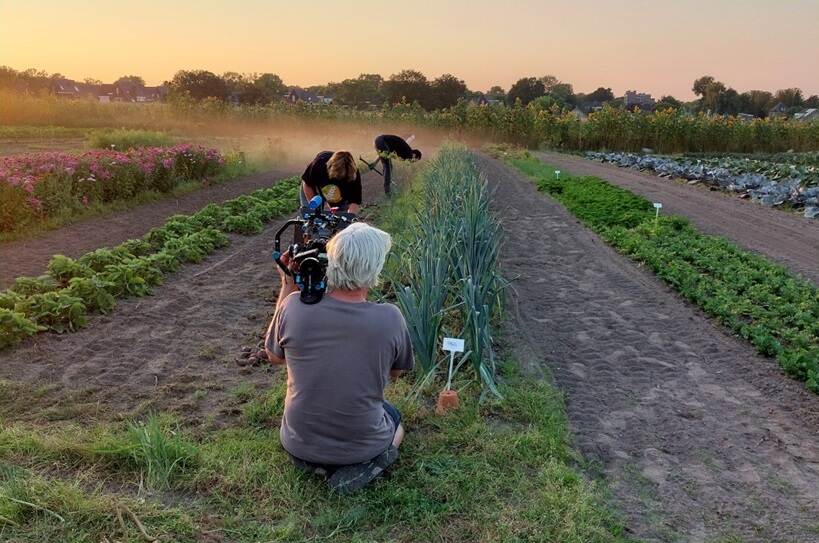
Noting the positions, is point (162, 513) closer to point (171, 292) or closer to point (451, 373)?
point (451, 373)

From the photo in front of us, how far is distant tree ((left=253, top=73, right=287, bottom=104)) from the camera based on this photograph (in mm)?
50778

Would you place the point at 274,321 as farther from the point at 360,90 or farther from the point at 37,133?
the point at 360,90

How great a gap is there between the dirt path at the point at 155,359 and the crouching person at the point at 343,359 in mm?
1028

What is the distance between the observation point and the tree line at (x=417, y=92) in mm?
46312

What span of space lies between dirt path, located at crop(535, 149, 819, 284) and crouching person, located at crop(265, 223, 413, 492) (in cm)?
613

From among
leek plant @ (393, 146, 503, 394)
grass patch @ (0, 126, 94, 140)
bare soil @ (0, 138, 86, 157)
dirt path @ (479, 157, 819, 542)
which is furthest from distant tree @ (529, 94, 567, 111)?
leek plant @ (393, 146, 503, 394)

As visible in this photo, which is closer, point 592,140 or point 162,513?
point 162,513

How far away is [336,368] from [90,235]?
6.59m

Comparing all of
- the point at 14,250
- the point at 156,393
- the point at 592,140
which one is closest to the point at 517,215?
the point at 14,250

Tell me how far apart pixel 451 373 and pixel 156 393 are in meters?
1.73

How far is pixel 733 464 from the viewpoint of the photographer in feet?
10.7

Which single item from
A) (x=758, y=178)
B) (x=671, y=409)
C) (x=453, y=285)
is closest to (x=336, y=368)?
(x=453, y=285)

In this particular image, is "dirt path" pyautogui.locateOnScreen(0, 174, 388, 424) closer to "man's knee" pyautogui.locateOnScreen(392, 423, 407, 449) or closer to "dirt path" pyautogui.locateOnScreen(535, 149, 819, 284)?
"man's knee" pyautogui.locateOnScreen(392, 423, 407, 449)

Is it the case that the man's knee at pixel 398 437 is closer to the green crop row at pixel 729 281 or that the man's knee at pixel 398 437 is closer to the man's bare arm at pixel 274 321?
the man's bare arm at pixel 274 321
